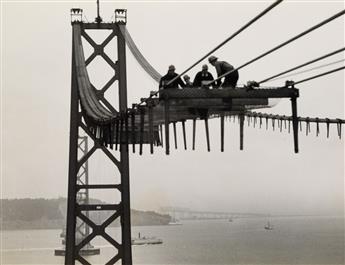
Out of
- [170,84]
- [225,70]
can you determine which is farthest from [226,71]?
[170,84]

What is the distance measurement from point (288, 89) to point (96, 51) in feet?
42.7

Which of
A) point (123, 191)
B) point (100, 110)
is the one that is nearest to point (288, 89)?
point (100, 110)

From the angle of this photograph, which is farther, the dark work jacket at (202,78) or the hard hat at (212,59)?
the dark work jacket at (202,78)

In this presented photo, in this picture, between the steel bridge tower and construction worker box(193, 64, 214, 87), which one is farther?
the steel bridge tower

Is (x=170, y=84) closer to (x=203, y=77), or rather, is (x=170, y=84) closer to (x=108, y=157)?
(x=203, y=77)

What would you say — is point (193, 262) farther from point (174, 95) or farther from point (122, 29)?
point (174, 95)

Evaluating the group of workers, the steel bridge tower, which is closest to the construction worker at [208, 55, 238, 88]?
the group of workers

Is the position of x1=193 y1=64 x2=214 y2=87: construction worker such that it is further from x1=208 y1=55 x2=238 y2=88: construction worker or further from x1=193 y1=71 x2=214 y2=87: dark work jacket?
x1=208 y1=55 x2=238 y2=88: construction worker

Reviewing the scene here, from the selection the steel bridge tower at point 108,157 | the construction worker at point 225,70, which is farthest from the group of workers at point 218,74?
the steel bridge tower at point 108,157

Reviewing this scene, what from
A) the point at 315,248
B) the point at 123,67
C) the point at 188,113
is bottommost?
the point at 315,248

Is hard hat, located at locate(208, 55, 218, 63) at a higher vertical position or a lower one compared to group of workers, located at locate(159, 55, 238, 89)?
higher

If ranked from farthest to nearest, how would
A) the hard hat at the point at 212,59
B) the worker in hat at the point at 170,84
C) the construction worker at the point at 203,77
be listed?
the construction worker at the point at 203,77 < the worker in hat at the point at 170,84 < the hard hat at the point at 212,59

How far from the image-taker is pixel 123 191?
23797 mm

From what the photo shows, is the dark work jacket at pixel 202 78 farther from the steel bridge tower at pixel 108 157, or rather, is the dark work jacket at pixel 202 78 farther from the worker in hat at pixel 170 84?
the steel bridge tower at pixel 108 157
